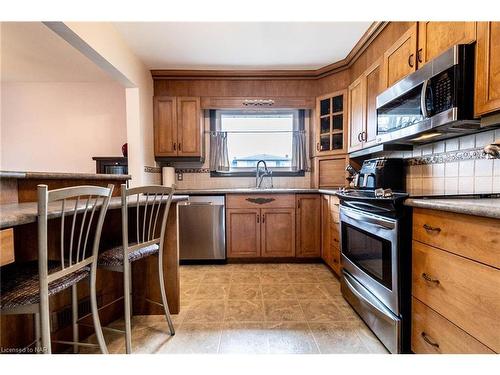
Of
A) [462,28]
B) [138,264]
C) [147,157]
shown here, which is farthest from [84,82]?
[462,28]

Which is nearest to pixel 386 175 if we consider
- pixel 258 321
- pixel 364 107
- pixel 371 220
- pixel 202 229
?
pixel 364 107

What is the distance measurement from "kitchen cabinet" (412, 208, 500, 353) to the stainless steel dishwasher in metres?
2.10

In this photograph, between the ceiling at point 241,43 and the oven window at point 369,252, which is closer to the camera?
the oven window at point 369,252

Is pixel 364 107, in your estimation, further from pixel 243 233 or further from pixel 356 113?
pixel 243 233

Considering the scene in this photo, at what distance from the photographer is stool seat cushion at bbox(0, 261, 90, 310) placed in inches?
35.4

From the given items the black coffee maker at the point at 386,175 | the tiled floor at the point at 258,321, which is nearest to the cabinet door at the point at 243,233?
the tiled floor at the point at 258,321

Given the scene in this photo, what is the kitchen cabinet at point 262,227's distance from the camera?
3043mm

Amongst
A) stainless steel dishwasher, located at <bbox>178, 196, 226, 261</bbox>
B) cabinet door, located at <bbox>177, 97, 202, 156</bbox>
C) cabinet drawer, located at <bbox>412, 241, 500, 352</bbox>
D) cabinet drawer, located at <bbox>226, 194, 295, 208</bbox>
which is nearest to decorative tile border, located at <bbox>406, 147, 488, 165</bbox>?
cabinet drawer, located at <bbox>412, 241, 500, 352</bbox>

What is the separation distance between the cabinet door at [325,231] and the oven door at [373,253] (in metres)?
0.65

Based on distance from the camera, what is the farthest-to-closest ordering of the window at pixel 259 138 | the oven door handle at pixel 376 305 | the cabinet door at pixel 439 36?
1. the window at pixel 259 138
2. the oven door handle at pixel 376 305
3. the cabinet door at pixel 439 36

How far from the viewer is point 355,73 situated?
2.82 meters

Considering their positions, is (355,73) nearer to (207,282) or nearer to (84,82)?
(207,282)

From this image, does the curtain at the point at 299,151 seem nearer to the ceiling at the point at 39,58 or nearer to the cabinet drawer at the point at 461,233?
the cabinet drawer at the point at 461,233

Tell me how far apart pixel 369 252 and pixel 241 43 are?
7.71 ft
